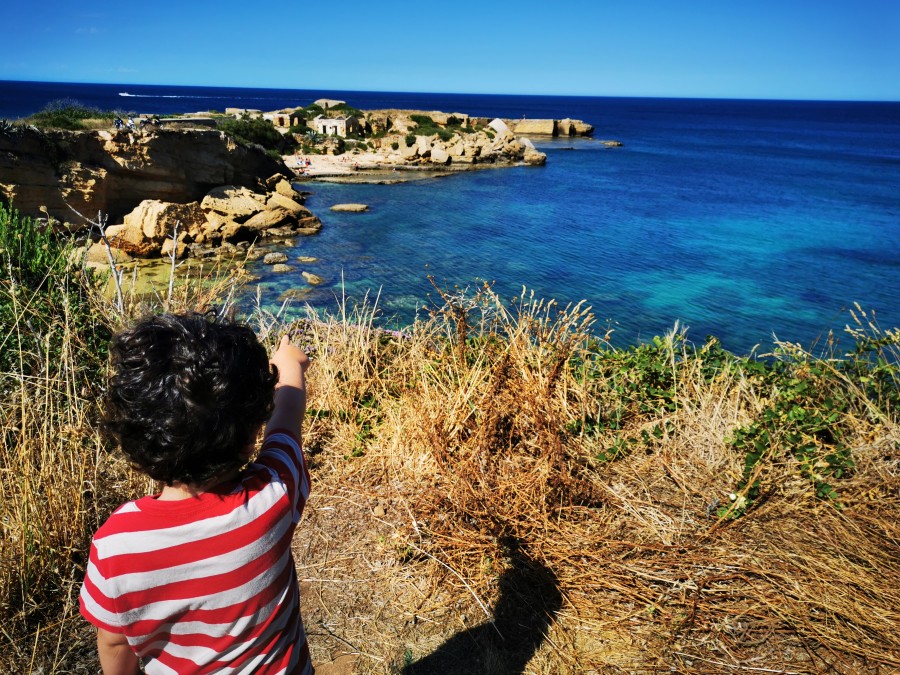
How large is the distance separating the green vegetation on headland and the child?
5.49 ft

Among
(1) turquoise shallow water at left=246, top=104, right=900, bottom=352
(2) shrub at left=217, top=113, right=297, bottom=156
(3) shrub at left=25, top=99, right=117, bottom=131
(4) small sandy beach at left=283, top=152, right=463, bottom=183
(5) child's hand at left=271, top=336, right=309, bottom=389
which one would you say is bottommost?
(1) turquoise shallow water at left=246, top=104, right=900, bottom=352

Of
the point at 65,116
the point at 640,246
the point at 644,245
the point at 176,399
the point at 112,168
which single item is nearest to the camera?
the point at 176,399

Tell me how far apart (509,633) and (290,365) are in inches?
78.7

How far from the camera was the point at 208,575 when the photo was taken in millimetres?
1153

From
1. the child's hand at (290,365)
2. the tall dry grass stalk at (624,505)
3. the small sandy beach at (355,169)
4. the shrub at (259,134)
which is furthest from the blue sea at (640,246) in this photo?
the shrub at (259,134)

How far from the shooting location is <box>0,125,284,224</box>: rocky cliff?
17516mm

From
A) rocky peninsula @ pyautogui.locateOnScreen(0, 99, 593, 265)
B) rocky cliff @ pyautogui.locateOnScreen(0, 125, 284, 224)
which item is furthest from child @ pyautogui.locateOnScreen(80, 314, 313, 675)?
rocky cliff @ pyautogui.locateOnScreen(0, 125, 284, 224)

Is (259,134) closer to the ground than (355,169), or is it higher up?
higher up

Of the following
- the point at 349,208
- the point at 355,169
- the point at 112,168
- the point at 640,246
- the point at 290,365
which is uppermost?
the point at 355,169

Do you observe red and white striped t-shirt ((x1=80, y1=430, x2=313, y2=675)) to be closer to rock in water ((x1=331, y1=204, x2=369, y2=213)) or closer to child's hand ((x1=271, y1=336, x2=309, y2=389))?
child's hand ((x1=271, y1=336, x2=309, y2=389))

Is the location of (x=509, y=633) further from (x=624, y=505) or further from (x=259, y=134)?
(x=259, y=134)

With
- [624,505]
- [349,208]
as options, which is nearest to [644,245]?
[349,208]

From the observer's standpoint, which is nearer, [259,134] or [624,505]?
[624,505]

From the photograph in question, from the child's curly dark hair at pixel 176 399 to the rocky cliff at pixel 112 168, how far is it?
1829 centimetres
